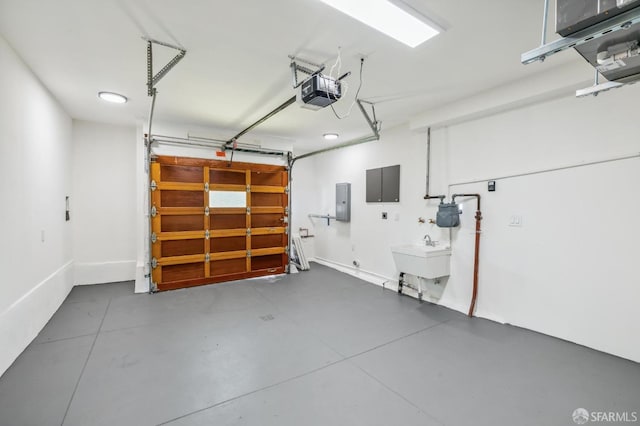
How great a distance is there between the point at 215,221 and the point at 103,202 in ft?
6.08

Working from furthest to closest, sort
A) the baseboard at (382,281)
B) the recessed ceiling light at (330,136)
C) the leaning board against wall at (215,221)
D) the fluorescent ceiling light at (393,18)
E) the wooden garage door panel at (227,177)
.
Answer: the recessed ceiling light at (330,136) < the wooden garage door panel at (227,177) < the leaning board against wall at (215,221) < the baseboard at (382,281) < the fluorescent ceiling light at (393,18)

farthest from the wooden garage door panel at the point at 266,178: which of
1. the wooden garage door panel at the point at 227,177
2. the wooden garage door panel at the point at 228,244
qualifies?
the wooden garage door panel at the point at 228,244

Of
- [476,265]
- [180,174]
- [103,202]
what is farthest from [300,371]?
[103,202]

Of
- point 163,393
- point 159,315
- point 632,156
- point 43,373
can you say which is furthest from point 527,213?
point 43,373

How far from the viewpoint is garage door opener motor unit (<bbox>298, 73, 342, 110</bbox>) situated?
2.17 metres

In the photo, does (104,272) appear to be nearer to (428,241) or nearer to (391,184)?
(391,184)

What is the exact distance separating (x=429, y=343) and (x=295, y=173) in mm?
4840

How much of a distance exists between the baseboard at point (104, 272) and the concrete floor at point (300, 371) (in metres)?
1.23

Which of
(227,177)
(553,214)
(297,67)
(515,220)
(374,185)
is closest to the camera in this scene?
(297,67)

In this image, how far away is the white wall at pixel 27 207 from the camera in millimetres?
2285

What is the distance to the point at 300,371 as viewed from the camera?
2.29 m

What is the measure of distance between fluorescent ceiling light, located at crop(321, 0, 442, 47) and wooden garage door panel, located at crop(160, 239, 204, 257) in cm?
402

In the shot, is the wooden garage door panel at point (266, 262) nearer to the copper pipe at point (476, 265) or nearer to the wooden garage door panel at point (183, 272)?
the wooden garage door panel at point (183, 272)

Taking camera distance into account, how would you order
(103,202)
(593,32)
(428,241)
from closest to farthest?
(593,32), (428,241), (103,202)
